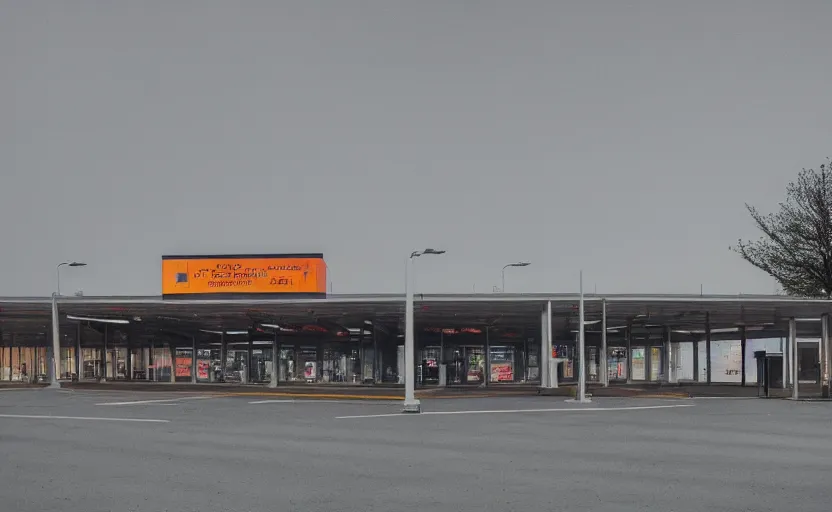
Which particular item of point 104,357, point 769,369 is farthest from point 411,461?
point 104,357

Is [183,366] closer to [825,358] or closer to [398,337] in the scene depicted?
[398,337]

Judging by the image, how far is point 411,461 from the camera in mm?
15422

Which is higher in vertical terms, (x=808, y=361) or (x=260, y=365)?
(x=808, y=361)

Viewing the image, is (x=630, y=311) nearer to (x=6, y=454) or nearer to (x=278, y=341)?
(x=278, y=341)

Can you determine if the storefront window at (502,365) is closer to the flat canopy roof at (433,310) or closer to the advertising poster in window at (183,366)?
the flat canopy roof at (433,310)

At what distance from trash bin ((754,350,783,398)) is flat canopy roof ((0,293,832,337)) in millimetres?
2789

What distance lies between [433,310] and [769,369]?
1690cm

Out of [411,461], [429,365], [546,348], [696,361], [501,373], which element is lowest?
[501,373]

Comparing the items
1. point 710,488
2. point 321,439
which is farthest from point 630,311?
point 710,488

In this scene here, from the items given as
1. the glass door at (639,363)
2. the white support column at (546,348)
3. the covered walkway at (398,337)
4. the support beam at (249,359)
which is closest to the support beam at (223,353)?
the covered walkway at (398,337)

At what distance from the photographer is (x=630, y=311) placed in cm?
5088

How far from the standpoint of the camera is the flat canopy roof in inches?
1730

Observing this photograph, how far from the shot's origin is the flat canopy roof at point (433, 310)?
43938 mm

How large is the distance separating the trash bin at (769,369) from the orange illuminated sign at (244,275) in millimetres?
20839
